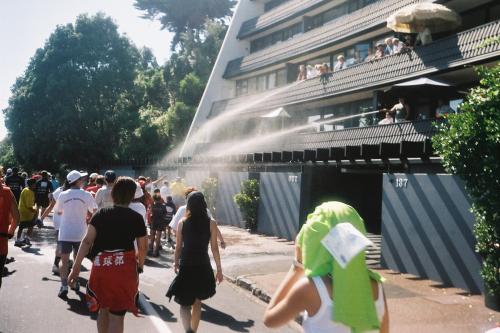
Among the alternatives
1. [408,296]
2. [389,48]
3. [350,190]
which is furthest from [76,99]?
[408,296]

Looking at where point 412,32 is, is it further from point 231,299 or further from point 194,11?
point 194,11

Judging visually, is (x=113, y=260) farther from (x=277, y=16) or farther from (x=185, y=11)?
(x=185, y=11)

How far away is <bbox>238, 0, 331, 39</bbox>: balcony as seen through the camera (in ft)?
95.3

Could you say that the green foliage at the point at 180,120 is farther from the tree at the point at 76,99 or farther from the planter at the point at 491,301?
the planter at the point at 491,301

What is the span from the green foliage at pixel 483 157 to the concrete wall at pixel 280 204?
8.73m

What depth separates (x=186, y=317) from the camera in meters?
5.37

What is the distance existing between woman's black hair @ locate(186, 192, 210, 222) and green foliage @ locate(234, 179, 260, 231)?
13363 mm

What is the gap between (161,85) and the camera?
157 ft

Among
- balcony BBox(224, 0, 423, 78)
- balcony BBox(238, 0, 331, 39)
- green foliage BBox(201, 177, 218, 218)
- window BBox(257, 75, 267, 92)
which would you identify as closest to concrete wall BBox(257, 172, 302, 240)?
green foliage BBox(201, 177, 218, 218)

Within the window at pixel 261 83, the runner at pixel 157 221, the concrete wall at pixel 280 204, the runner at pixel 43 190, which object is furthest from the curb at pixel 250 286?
the window at pixel 261 83

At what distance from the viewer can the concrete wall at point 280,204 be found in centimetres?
1692

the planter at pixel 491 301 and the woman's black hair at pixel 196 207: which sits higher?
the woman's black hair at pixel 196 207

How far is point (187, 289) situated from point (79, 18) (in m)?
40.8

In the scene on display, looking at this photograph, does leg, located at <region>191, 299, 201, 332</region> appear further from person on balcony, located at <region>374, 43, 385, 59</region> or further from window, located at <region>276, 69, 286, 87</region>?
window, located at <region>276, 69, 286, 87</region>
